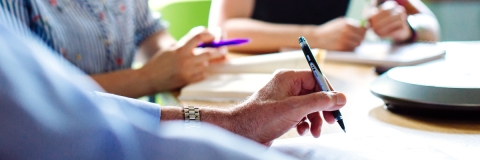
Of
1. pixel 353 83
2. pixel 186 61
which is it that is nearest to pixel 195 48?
pixel 186 61

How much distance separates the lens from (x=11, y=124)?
0.40 m

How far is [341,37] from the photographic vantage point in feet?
4.19

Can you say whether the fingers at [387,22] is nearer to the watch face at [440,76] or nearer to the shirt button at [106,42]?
the watch face at [440,76]

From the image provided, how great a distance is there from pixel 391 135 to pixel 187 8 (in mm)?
1263

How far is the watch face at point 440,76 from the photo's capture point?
723 millimetres

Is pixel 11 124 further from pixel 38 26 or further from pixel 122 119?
pixel 38 26

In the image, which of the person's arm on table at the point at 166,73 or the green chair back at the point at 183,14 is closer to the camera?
the person's arm on table at the point at 166,73

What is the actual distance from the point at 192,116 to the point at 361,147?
7.9 inches

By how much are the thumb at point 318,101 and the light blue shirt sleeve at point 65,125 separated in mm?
Answer: 145

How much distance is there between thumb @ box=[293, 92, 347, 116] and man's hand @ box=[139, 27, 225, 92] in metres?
0.44

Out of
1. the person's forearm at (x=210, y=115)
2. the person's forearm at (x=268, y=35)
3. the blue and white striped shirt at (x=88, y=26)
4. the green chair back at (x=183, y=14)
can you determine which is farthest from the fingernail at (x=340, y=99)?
the green chair back at (x=183, y=14)

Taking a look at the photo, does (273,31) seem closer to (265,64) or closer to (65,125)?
(265,64)

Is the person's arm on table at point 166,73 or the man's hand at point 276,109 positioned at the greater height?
the man's hand at point 276,109

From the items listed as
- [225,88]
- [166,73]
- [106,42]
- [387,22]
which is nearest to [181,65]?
[166,73]
